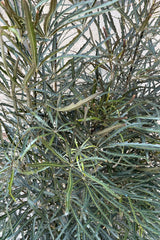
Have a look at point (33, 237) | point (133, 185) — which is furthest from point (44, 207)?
point (133, 185)

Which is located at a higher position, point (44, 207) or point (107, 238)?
point (44, 207)

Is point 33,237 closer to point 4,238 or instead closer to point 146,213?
point 4,238

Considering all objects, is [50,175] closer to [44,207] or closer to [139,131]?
[44,207]

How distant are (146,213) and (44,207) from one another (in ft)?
0.57

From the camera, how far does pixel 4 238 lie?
41 cm

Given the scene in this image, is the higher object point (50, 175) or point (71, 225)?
point (50, 175)

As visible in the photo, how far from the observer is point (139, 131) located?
0.41 meters

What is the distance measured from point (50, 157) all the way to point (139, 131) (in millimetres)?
153

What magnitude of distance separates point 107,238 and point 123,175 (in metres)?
0.13

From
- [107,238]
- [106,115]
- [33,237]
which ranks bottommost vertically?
[107,238]

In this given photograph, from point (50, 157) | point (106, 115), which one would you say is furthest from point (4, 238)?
point (106, 115)

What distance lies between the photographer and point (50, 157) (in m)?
0.40

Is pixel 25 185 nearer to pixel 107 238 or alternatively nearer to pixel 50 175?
pixel 50 175

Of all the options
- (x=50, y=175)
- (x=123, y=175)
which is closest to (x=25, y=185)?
(x=50, y=175)
